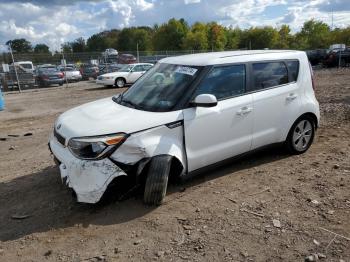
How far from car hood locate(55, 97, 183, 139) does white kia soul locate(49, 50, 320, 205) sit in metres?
0.01

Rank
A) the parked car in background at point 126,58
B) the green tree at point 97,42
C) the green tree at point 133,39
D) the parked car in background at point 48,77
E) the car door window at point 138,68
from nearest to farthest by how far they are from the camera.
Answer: the car door window at point 138,68
the parked car in background at point 48,77
the parked car in background at point 126,58
the green tree at point 133,39
the green tree at point 97,42

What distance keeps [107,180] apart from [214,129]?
1.49 m

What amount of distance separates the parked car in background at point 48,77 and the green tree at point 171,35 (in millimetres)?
55939

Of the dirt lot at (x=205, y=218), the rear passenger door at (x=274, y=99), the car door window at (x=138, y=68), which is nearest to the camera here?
the dirt lot at (x=205, y=218)

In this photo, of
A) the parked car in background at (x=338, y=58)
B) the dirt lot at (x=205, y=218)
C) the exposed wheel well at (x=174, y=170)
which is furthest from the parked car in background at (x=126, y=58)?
the exposed wheel well at (x=174, y=170)

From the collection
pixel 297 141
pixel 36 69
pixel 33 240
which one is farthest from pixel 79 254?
pixel 36 69

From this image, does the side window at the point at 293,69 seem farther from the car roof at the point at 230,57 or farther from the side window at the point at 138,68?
the side window at the point at 138,68

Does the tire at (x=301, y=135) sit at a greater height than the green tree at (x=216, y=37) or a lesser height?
lesser

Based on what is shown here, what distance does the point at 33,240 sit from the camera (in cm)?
367

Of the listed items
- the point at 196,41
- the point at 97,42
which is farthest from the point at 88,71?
the point at 97,42

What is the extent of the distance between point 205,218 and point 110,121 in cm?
150

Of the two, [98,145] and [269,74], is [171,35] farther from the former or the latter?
[98,145]

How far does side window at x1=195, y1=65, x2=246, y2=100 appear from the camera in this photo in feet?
14.8

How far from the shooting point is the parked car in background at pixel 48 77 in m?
24.4
